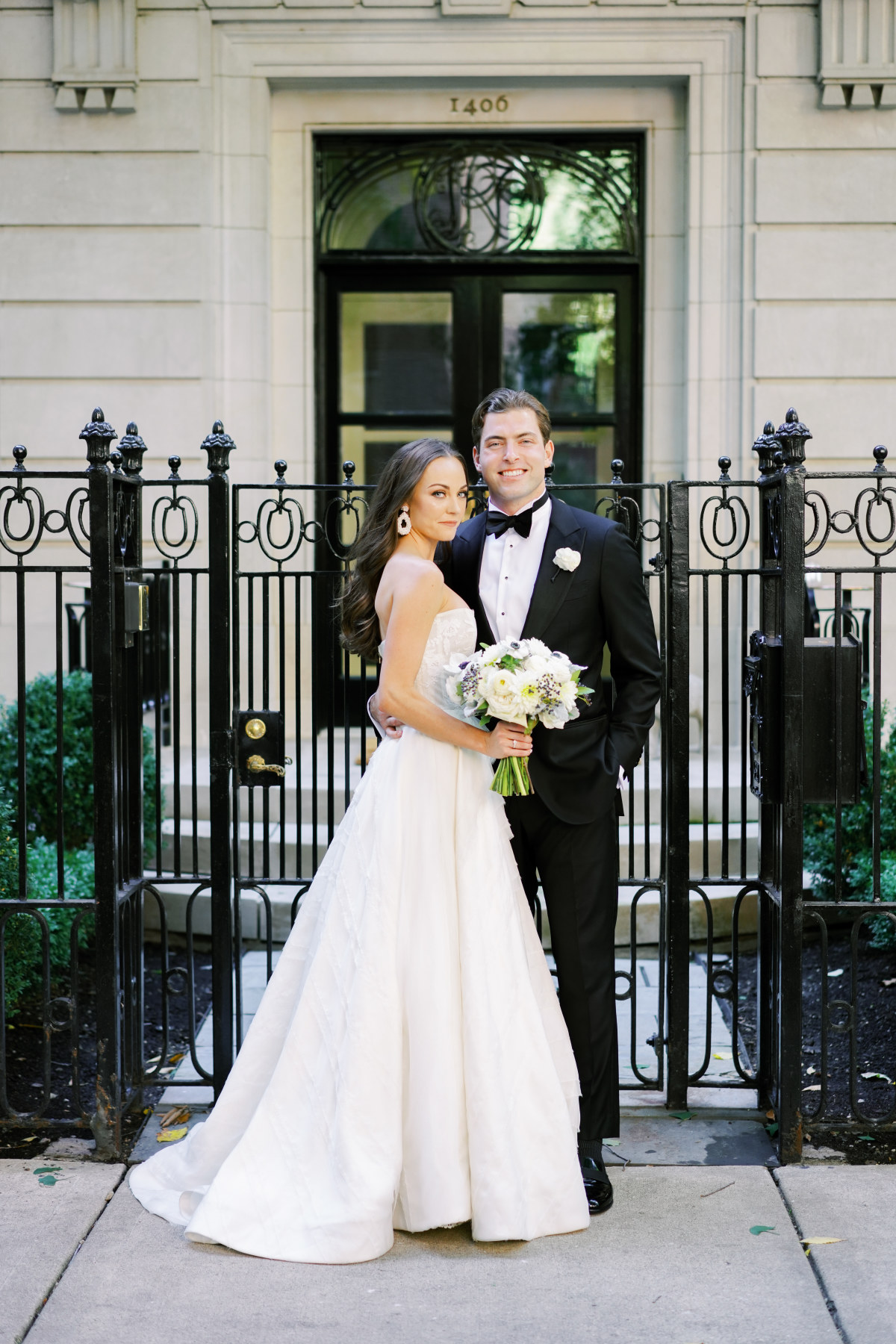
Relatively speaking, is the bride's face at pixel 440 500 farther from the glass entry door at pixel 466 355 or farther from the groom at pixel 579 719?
the glass entry door at pixel 466 355

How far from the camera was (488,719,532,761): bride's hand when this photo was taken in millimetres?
3807

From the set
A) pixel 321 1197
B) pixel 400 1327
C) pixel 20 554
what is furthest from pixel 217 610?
pixel 400 1327

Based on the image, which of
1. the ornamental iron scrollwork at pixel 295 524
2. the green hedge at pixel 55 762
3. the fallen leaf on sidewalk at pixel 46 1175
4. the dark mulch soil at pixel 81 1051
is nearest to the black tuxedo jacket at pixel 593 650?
the ornamental iron scrollwork at pixel 295 524

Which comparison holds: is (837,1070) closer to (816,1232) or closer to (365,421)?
(816,1232)

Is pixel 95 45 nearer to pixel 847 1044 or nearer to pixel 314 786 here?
pixel 314 786

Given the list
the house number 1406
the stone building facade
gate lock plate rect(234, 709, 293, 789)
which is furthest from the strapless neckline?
the house number 1406

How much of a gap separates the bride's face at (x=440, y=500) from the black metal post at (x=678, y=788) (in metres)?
0.97

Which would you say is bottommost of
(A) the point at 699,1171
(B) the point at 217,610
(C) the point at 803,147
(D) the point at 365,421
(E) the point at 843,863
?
(A) the point at 699,1171

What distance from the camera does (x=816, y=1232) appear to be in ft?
12.6

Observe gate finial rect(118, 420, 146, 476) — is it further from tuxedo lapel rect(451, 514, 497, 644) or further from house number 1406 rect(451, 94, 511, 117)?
house number 1406 rect(451, 94, 511, 117)

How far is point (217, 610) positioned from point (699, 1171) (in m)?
2.48

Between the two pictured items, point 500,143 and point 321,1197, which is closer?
point 321,1197

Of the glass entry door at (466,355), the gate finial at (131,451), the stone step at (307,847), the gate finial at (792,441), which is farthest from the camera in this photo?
the glass entry door at (466,355)

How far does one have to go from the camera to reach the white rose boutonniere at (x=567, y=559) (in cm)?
398
